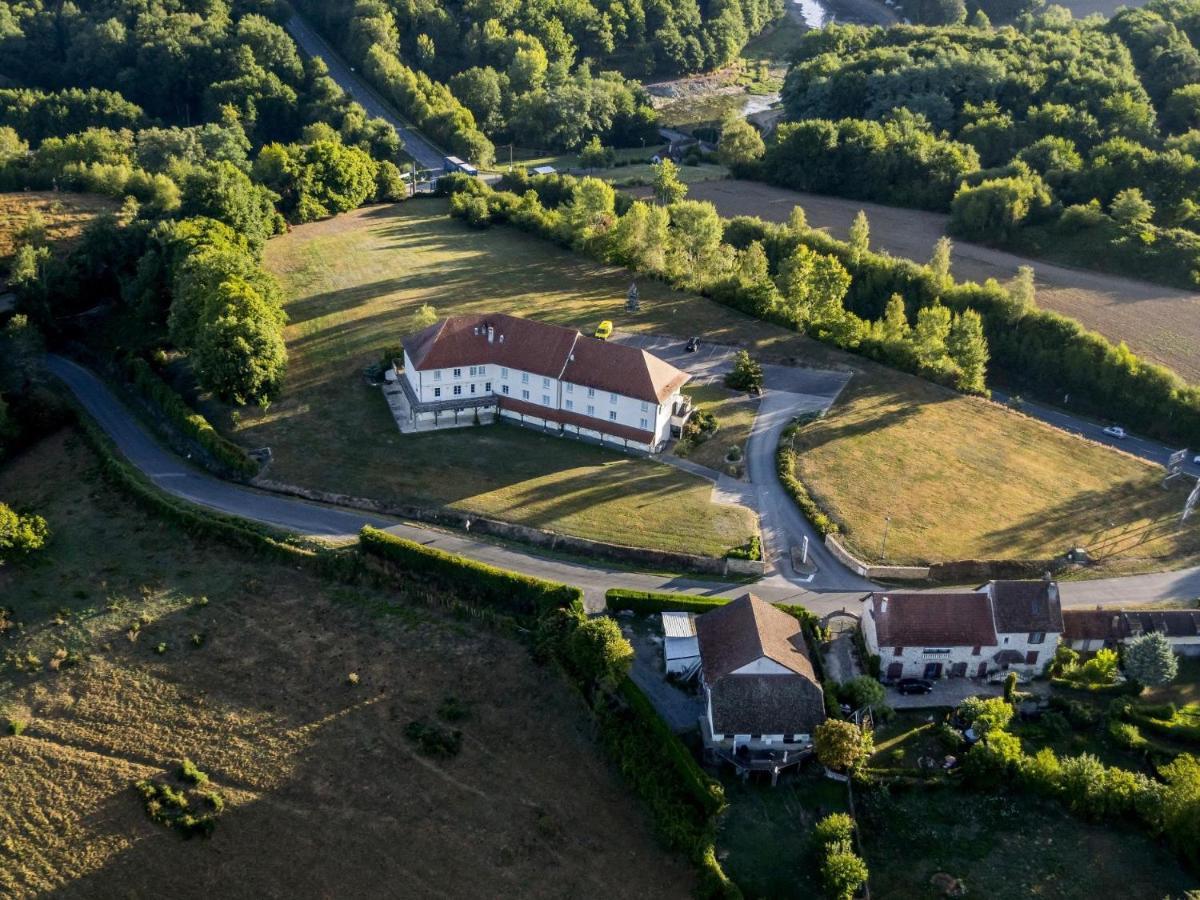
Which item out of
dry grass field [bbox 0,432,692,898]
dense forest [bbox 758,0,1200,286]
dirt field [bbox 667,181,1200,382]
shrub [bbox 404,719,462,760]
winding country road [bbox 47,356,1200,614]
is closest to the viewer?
dry grass field [bbox 0,432,692,898]

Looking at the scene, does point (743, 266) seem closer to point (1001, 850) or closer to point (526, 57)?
point (1001, 850)

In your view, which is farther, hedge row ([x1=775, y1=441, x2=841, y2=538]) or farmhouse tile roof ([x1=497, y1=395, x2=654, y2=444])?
farmhouse tile roof ([x1=497, y1=395, x2=654, y2=444])

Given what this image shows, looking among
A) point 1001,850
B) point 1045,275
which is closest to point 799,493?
point 1001,850

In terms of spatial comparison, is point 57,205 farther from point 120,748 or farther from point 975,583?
point 975,583

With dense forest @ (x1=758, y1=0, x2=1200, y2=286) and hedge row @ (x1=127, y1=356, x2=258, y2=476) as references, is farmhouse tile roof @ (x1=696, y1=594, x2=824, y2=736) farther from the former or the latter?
dense forest @ (x1=758, y1=0, x2=1200, y2=286)

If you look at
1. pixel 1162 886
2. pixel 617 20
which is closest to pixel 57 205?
pixel 617 20

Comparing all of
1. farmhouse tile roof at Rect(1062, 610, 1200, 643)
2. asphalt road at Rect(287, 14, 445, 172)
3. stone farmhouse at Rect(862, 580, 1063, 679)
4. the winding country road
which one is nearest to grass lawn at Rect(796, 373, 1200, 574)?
the winding country road

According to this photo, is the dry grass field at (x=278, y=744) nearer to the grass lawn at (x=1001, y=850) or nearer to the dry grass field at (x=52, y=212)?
the grass lawn at (x=1001, y=850)
